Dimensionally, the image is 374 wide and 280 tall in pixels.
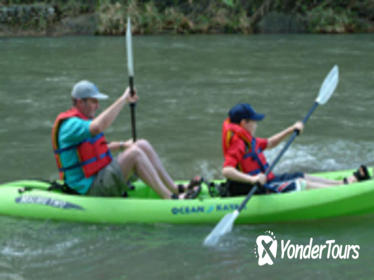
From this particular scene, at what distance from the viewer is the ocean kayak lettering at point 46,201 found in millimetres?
4109

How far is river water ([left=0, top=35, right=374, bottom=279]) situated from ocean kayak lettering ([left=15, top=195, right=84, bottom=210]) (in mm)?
138

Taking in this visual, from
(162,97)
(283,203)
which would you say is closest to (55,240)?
(283,203)

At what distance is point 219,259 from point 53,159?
2.90 meters

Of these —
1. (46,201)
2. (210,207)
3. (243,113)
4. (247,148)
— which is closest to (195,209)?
(210,207)

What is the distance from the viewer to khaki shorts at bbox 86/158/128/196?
13.0ft

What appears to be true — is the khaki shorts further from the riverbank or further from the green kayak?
the riverbank

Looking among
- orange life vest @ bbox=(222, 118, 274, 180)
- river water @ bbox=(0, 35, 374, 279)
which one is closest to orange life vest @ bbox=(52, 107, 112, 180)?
river water @ bbox=(0, 35, 374, 279)

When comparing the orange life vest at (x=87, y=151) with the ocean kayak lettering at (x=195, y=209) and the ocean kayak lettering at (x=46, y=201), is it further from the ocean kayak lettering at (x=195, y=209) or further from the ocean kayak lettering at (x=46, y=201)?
the ocean kayak lettering at (x=195, y=209)

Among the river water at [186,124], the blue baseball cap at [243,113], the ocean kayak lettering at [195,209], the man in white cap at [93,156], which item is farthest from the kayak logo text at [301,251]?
the blue baseball cap at [243,113]

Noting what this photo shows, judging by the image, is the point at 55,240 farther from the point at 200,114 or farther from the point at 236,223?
the point at 200,114

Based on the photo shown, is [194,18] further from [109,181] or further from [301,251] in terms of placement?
[301,251]

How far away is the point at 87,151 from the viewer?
3928mm

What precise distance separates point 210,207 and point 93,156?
0.83 metres

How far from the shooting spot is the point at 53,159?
6.05 metres
